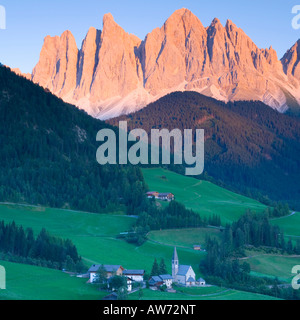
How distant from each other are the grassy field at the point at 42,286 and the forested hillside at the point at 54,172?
52.9 metres

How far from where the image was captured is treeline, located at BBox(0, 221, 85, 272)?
107m

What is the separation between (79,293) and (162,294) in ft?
36.3

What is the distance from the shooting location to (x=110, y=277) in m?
92.8

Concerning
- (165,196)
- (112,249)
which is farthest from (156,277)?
(165,196)

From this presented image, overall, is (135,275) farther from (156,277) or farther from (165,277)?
(165,277)

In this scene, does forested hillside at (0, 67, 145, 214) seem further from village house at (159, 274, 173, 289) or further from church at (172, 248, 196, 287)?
village house at (159, 274, 173, 289)

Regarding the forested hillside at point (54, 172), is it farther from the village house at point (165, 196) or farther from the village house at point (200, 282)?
the village house at point (200, 282)

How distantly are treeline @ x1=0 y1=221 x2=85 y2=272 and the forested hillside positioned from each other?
32.6 metres

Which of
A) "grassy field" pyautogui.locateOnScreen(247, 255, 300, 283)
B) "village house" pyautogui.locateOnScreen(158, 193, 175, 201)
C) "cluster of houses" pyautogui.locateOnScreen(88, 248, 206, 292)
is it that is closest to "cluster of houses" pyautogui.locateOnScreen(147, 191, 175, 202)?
"village house" pyautogui.locateOnScreen(158, 193, 175, 201)

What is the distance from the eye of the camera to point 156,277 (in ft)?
316

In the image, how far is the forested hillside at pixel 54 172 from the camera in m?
157

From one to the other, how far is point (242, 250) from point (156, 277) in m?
30.9

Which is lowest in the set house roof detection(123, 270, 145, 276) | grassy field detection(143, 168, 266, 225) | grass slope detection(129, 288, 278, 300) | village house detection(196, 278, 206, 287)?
grass slope detection(129, 288, 278, 300)
